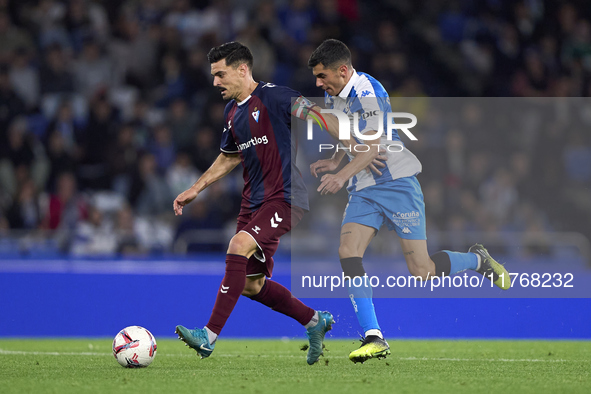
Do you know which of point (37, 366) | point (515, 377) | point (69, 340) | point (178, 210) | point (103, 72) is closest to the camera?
point (515, 377)

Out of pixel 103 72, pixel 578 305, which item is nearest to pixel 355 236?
pixel 578 305

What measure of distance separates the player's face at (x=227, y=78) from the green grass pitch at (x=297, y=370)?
1.93m

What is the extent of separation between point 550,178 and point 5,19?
8.44m

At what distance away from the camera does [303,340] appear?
27.9 feet

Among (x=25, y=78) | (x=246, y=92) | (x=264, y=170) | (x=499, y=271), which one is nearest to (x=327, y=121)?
(x=264, y=170)

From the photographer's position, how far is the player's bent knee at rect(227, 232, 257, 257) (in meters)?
5.48

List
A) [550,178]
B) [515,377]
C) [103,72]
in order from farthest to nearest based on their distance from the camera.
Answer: [103,72]
[550,178]
[515,377]

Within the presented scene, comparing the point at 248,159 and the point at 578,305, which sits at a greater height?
the point at 248,159

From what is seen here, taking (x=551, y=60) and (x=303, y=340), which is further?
(x=551, y=60)

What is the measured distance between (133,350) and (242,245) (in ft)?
3.23

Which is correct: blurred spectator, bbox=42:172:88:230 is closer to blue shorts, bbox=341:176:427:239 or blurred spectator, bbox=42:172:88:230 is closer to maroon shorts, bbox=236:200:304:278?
maroon shorts, bbox=236:200:304:278

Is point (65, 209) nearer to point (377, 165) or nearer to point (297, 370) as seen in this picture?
point (377, 165)

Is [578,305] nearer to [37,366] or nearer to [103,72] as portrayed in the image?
[37,366]

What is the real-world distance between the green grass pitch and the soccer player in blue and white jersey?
0.53 m
